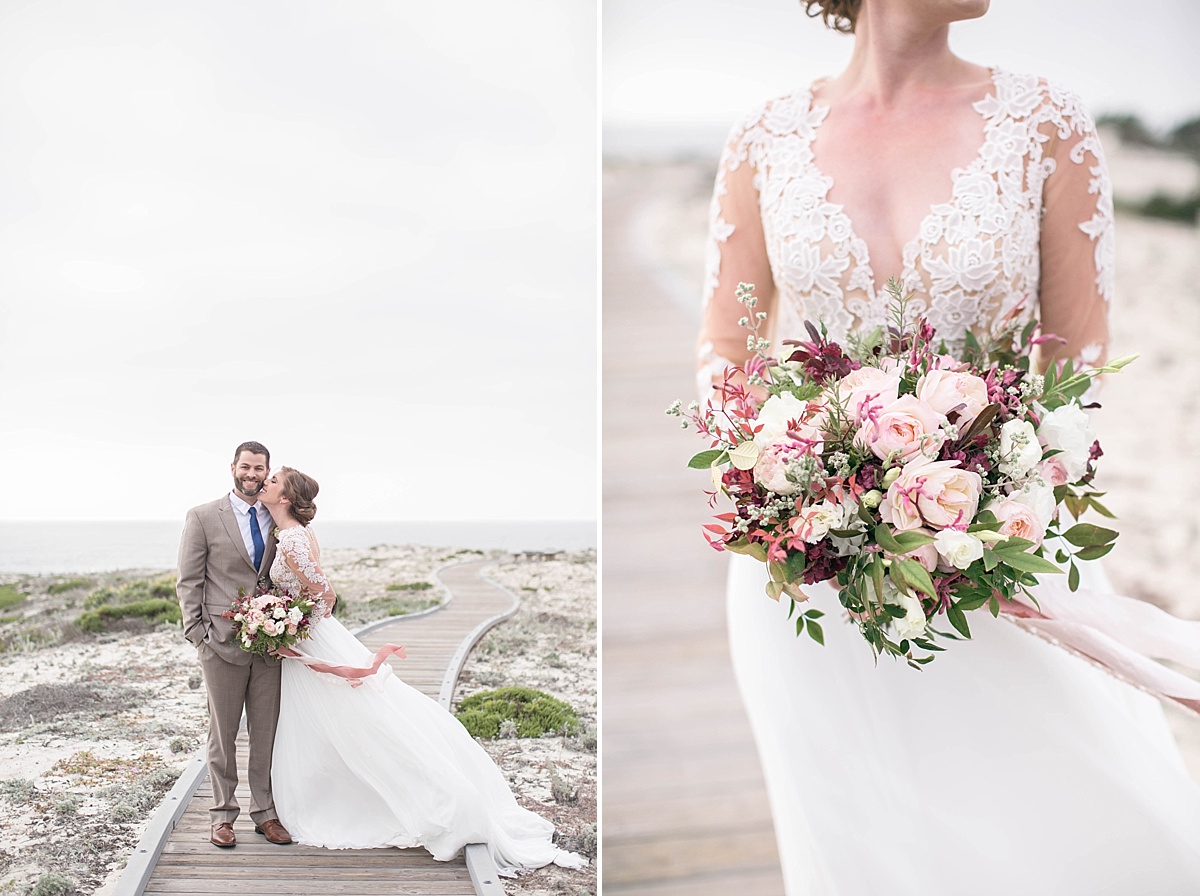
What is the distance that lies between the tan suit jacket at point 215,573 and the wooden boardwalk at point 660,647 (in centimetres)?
102

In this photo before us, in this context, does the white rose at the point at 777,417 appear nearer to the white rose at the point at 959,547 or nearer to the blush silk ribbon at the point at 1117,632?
the white rose at the point at 959,547

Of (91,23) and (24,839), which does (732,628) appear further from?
(91,23)

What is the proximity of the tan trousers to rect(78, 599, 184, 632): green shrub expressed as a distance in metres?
0.10

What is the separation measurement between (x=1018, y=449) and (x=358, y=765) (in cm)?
129

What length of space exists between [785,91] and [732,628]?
4.30ft

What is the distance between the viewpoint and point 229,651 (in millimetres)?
1810

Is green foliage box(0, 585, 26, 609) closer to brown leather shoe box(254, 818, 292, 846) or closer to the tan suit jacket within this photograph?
the tan suit jacket

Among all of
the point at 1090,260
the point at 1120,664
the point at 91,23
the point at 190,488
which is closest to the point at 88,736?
the point at 190,488

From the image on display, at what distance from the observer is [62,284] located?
1935 mm

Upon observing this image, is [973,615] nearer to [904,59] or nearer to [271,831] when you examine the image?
[904,59]

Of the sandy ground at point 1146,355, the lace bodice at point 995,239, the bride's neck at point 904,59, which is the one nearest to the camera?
the lace bodice at point 995,239

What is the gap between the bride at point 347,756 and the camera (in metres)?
1.83

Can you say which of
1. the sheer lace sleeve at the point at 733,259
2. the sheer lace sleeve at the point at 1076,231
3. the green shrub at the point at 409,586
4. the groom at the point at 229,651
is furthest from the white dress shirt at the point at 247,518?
the sheer lace sleeve at the point at 1076,231

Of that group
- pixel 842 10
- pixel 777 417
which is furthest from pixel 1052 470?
pixel 842 10
